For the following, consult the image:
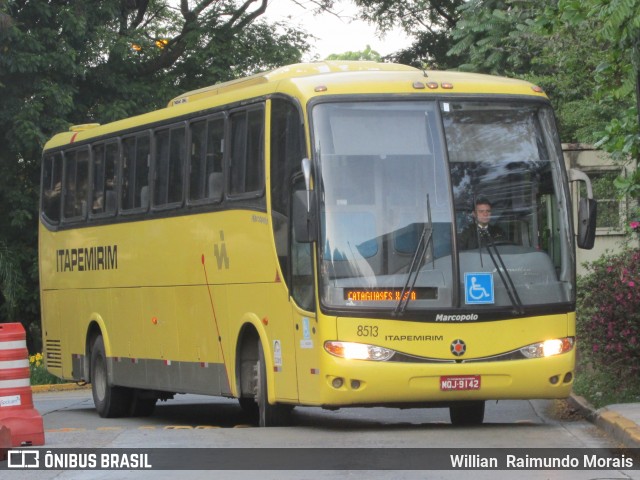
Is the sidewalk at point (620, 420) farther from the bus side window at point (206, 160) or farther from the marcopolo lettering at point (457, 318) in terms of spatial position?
the bus side window at point (206, 160)

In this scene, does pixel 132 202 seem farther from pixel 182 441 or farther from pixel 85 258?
pixel 182 441

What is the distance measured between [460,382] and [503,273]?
1.12 meters

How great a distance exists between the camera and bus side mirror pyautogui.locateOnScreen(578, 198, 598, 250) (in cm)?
1360

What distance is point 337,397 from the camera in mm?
12945

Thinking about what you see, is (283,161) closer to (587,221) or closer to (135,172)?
(587,221)

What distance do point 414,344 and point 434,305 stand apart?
410 mm

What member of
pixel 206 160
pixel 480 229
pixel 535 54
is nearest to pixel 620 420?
pixel 480 229

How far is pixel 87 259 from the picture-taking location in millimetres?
20047

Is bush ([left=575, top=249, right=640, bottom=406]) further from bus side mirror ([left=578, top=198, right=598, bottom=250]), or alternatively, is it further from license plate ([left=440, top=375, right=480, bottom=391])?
license plate ([left=440, top=375, right=480, bottom=391])

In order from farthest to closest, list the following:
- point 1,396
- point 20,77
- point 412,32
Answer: point 412,32
point 20,77
point 1,396

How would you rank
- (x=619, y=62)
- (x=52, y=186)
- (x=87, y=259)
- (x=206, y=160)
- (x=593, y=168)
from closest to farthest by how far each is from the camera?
(x=619, y=62) < (x=206, y=160) < (x=87, y=259) < (x=52, y=186) < (x=593, y=168)

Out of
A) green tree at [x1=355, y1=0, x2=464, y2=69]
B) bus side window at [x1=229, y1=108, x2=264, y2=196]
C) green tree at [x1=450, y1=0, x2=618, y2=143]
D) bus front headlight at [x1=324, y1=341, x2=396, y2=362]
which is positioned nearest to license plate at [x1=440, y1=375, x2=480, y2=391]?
bus front headlight at [x1=324, y1=341, x2=396, y2=362]

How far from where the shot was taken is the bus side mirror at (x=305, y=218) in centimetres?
1314

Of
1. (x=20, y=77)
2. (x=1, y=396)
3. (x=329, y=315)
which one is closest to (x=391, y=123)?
(x=329, y=315)
